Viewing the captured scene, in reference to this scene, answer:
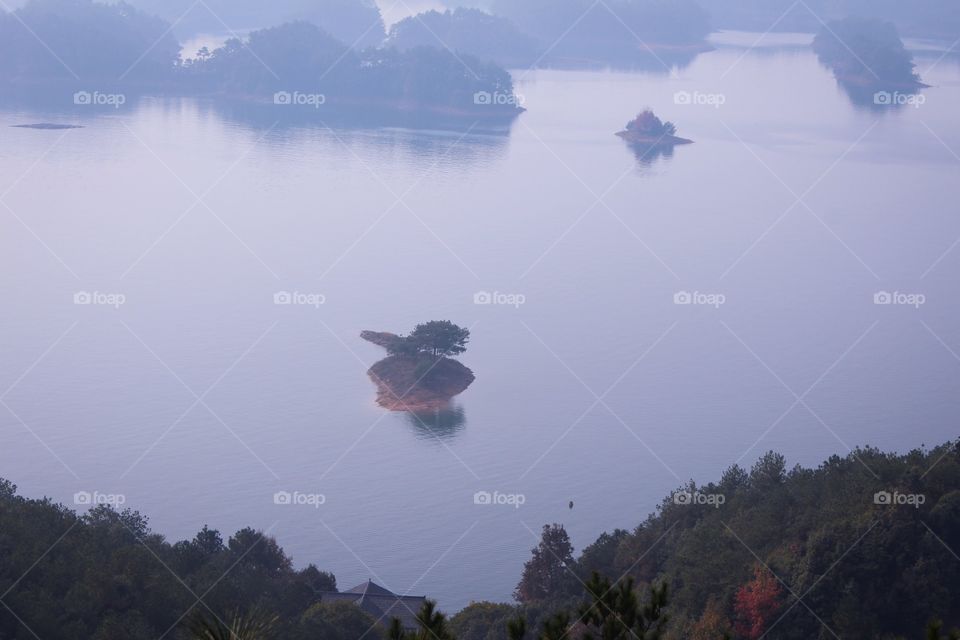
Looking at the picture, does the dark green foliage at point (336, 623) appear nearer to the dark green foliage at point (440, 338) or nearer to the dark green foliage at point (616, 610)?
the dark green foliage at point (616, 610)

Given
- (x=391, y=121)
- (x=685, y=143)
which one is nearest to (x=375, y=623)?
(x=685, y=143)

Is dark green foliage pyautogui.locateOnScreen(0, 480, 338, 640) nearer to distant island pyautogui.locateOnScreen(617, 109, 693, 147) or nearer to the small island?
the small island

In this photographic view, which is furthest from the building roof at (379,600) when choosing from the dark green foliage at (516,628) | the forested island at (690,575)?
the dark green foliage at (516,628)

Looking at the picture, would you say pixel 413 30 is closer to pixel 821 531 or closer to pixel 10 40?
pixel 10 40

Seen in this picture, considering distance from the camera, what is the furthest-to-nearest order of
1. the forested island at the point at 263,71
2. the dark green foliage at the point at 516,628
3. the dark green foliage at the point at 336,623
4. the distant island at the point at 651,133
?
the forested island at the point at 263,71 → the distant island at the point at 651,133 → the dark green foliage at the point at 336,623 → the dark green foliage at the point at 516,628

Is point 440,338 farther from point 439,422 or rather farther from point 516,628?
point 516,628

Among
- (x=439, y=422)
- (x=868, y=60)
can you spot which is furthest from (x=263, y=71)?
(x=439, y=422)
